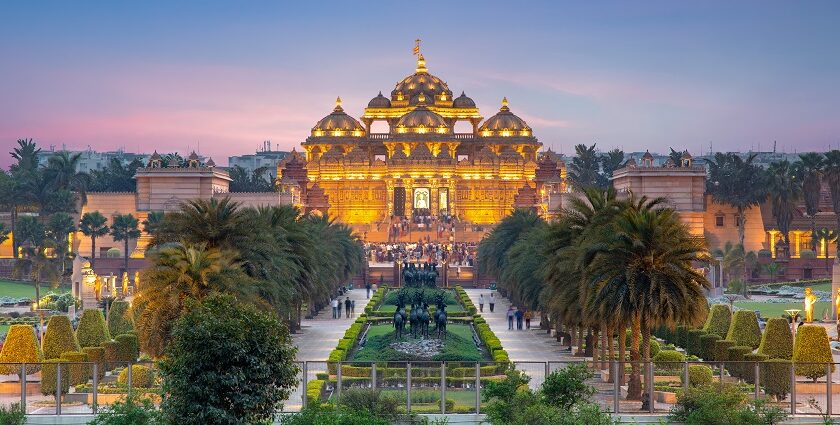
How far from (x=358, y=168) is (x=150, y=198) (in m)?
48.6

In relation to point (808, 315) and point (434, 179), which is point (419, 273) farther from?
point (434, 179)

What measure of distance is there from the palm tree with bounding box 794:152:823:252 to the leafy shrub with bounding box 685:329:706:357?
215ft

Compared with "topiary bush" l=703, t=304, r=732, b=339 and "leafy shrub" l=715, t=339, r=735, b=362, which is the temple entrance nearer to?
"topiary bush" l=703, t=304, r=732, b=339

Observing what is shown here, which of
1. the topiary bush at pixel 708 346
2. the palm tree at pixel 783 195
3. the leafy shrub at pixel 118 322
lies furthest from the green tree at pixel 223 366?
the palm tree at pixel 783 195

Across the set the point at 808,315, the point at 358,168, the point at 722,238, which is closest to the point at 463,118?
the point at 358,168

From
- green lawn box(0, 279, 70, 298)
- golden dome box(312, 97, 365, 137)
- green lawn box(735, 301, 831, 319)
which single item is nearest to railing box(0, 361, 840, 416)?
green lawn box(735, 301, 831, 319)

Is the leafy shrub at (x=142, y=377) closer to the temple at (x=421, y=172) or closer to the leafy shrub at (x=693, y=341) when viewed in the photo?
the leafy shrub at (x=693, y=341)

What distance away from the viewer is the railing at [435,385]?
1411 inches

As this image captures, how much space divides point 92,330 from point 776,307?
138 ft

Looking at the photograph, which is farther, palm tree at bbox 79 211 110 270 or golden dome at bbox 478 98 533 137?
golden dome at bbox 478 98 533 137

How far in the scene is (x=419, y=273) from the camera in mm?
84875

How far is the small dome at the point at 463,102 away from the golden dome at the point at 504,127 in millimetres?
4802

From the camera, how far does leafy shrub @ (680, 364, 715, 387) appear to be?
124 feet

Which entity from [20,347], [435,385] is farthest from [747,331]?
[20,347]
